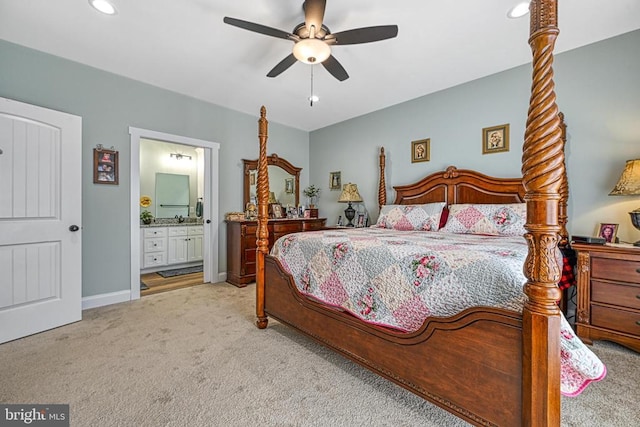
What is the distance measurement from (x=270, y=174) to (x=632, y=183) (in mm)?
4401

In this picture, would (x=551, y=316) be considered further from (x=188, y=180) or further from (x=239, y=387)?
(x=188, y=180)

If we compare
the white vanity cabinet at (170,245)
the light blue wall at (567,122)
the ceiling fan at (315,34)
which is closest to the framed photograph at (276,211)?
the light blue wall at (567,122)

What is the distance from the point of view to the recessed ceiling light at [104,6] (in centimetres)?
216

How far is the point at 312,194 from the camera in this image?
5445 millimetres

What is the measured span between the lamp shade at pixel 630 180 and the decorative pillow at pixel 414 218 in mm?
1466

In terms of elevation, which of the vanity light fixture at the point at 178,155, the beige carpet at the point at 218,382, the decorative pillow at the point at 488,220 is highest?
the vanity light fixture at the point at 178,155

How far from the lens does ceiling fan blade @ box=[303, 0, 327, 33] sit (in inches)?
78.1

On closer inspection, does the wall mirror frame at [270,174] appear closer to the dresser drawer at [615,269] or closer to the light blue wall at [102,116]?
the light blue wall at [102,116]

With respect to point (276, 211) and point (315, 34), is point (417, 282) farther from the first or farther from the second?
point (276, 211)

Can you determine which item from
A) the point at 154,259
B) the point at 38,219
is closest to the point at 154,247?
the point at 154,259

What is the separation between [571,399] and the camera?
5.50ft

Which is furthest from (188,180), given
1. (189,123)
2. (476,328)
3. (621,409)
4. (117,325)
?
(621,409)

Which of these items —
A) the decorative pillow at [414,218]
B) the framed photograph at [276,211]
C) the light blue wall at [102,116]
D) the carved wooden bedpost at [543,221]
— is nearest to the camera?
the carved wooden bedpost at [543,221]

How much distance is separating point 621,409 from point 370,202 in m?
3.43
